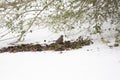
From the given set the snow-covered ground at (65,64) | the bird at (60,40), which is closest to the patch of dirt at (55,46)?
Result: the bird at (60,40)

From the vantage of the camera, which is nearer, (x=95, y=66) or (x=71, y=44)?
(x=95, y=66)

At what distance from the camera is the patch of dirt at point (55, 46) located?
6047mm

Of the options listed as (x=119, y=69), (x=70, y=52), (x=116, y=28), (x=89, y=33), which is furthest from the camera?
(x=89, y=33)

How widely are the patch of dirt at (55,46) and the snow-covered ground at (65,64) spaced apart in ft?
0.78

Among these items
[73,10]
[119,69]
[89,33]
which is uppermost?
[73,10]

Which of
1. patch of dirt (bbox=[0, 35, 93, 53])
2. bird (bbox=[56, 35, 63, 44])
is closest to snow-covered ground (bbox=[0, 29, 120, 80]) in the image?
patch of dirt (bbox=[0, 35, 93, 53])

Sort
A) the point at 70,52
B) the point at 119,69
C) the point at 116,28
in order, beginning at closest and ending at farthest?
1. the point at 119,69
2. the point at 70,52
3. the point at 116,28

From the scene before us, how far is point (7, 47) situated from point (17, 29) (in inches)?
17.8

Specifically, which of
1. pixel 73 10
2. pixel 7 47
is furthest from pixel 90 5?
pixel 7 47

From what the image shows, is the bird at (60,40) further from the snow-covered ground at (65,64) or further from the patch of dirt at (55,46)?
the snow-covered ground at (65,64)

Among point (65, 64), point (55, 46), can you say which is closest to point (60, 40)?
point (55, 46)

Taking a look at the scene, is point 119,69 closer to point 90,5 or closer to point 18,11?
point 90,5

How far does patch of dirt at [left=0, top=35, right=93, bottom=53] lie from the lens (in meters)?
6.05

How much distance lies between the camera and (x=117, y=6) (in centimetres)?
633
